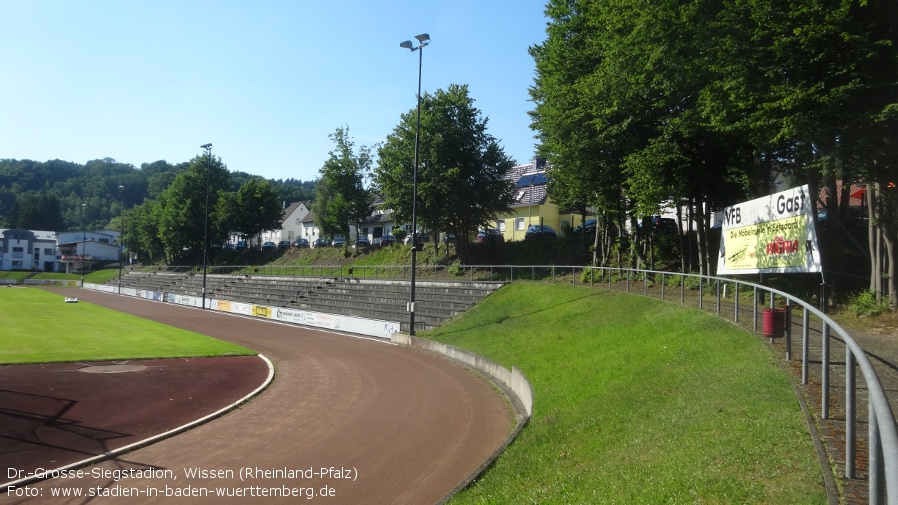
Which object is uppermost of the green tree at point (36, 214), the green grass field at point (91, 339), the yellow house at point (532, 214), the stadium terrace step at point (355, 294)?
the green tree at point (36, 214)

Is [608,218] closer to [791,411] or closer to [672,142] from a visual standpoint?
[672,142]

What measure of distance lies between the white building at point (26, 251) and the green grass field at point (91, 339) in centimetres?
9640

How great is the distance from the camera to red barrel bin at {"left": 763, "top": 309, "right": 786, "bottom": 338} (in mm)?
10820

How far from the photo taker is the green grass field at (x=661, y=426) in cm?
605

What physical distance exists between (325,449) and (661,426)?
623 cm

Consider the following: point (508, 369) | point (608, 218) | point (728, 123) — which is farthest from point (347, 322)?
point (728, 123)

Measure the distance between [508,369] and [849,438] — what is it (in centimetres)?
1321

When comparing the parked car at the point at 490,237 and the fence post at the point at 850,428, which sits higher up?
the parked car at the point at 490,237

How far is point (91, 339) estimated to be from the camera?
28.3 metres

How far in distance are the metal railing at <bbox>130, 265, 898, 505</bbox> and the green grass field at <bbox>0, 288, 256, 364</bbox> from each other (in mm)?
15486

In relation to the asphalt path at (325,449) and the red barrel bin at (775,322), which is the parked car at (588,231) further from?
the red barrel bin at (775,322)

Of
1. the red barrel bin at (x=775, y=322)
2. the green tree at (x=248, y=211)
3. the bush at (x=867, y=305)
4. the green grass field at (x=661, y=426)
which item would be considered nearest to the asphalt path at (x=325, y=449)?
the green grass field at (x=661, y=426)

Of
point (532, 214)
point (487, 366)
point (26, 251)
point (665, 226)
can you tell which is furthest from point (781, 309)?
point (26, 251)

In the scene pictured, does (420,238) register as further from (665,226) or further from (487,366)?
(487,366)
